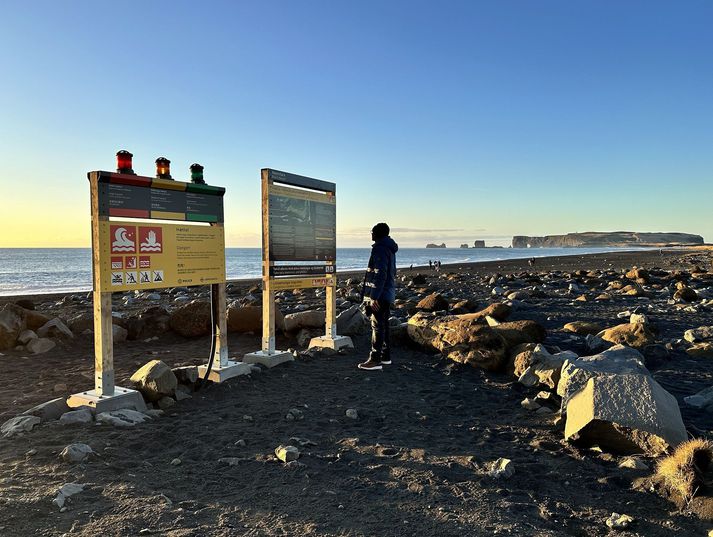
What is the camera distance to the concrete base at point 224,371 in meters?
7.05

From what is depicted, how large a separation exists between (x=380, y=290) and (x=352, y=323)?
2296 millimetres

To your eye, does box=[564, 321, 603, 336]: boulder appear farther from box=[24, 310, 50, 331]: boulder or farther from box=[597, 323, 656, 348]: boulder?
box=[24, 310, 50, 331]: boulder

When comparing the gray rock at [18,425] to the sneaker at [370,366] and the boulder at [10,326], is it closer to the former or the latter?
the sneaker at [370,366]

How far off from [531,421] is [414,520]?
107 inches

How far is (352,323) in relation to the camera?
34.2ft

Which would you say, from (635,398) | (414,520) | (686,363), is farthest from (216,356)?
(686,363)

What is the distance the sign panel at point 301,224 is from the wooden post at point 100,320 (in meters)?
2.84

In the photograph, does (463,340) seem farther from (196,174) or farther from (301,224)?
(196,174)

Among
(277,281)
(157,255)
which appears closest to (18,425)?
(157,255)

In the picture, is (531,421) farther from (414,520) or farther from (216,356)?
(216,356)

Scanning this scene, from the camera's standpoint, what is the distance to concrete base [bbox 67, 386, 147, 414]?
5598 millimetres

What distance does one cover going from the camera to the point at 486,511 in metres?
3.57

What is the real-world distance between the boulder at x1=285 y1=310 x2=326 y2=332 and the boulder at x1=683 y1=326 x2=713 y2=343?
689cm

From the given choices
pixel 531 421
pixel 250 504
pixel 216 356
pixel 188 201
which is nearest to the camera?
pixel 250 504
